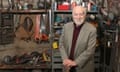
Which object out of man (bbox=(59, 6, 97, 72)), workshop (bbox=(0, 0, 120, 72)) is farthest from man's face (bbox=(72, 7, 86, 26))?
workshop (bbox=(0, 0, 120, 72))

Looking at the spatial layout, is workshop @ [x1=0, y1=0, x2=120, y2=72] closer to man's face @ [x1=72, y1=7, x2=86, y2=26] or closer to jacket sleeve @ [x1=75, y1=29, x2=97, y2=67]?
jacket sleeve @ [x1=75, y1=29, x2=97, y2=67]

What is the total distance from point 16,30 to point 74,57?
2.35 metres

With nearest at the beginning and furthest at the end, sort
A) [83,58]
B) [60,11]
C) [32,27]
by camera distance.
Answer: [83,58], [60,11], [32,27]

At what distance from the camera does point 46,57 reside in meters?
5.23

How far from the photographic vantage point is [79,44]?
326 centimetres

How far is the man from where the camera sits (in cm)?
324

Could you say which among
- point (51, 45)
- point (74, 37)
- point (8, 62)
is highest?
point (74, 37)

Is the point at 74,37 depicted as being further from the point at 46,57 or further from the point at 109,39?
the point at 46,57

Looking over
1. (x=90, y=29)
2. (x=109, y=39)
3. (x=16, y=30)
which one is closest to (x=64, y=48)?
(x=90, y=29)

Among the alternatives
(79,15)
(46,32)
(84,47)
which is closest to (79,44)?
(84,47)

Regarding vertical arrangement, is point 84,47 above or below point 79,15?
below

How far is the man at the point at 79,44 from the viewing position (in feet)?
10.6

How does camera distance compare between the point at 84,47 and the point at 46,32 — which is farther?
the point at 46,32

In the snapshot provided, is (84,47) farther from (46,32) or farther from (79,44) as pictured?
(46,32)
